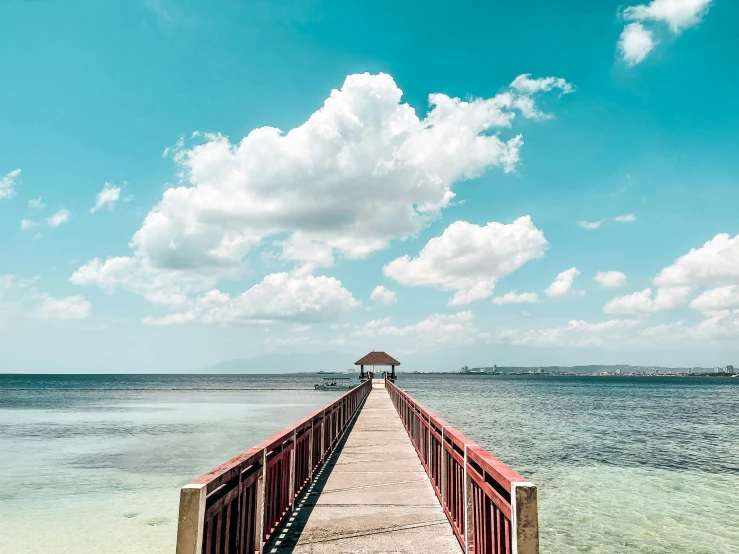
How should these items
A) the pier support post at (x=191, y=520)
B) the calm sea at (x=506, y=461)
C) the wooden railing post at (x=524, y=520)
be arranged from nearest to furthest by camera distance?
the wooden railing post at (x=524, y=520) → the pier support post at (x=191, y=520) → the calm sea at (x=506, y=461)

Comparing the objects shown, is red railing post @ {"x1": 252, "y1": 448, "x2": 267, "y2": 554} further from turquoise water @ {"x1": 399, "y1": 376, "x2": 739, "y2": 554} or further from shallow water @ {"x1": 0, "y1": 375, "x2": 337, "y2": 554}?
turquoise water @ {"x1": 399, "y1": 376, "x2": 739, "y2": 554}

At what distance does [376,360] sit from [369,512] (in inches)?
2226

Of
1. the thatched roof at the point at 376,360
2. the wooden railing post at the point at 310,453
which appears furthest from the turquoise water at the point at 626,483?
the thatched roof at the point at 376,360

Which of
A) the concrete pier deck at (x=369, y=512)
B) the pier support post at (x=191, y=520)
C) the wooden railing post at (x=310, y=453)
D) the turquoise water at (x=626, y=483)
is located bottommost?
the turquoise water at (x=626, y=483)

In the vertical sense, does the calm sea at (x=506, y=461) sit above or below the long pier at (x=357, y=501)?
below

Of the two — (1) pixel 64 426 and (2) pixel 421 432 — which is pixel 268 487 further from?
(1) pixel 64 426

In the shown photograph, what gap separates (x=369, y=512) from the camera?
6.51m

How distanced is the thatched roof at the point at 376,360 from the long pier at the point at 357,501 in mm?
52310

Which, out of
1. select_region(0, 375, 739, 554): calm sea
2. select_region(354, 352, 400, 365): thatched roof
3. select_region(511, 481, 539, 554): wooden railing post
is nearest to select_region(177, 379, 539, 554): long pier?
select_region(511, 481, 539, 554): wooden railing post

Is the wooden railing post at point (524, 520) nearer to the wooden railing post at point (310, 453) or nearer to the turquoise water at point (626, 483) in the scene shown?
the wooden railing post at point (310, 453)

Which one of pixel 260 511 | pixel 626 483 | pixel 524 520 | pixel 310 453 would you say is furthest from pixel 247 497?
pixel 626 483

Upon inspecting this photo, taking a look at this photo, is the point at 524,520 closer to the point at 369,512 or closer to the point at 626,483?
the point at 369,512

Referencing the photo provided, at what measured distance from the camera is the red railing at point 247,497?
3277mm

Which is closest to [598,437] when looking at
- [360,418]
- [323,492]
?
[360,418]
